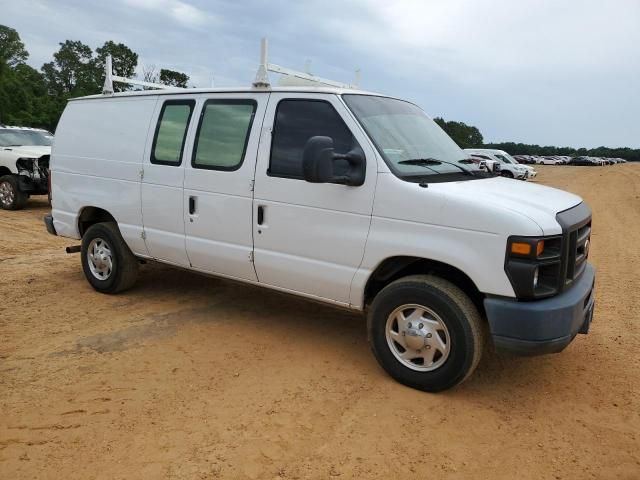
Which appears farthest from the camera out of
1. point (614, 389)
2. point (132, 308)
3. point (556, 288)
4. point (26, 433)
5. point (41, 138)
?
point (41, 138)

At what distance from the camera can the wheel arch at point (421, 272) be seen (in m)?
3.89

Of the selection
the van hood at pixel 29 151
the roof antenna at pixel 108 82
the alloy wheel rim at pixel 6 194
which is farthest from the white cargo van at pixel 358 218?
the alloy wheel rim at pixel 6 194

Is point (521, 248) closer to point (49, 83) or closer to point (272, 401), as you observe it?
point (272, 401)

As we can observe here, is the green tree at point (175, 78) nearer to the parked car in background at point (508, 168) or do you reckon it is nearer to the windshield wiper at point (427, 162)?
the windshield wiper at point (427, 162)

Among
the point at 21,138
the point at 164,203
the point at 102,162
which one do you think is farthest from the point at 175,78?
the point at 21,138

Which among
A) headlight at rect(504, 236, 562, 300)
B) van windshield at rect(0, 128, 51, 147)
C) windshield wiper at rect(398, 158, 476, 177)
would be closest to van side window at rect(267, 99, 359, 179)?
windshield wiper at rect(398, 158, 476, 177)

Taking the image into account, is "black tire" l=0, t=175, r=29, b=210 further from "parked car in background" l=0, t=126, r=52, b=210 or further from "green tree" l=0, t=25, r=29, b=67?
"green tree" l=0, t=25, r=29, b=67

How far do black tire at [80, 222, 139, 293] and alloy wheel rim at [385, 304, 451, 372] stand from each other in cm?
323

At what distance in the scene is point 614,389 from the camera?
4.02m

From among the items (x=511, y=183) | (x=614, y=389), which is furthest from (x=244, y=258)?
(x=614, y=389)

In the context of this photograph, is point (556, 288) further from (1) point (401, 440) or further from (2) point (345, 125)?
(2) point (345, 125)

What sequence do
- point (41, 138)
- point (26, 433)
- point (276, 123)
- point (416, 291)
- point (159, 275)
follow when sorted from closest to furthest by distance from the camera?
point (26, 433), point (416, 291), point (276, 123), point (159, 275), point (41, 138)

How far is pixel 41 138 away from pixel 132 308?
10078mm

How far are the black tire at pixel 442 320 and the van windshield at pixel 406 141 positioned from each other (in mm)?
817
